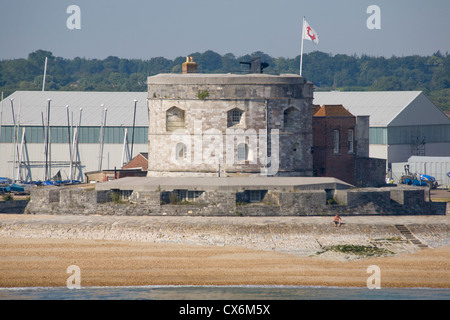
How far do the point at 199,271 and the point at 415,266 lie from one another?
10802 mm

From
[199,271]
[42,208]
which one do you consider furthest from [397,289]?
[42,208]

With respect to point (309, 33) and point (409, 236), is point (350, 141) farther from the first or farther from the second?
point (409, 236)

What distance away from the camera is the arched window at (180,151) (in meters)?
56.2

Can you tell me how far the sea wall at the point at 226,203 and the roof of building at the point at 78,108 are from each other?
127 feet

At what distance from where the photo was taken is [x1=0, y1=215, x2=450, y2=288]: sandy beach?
131 ft

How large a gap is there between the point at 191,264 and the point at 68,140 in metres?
52.8

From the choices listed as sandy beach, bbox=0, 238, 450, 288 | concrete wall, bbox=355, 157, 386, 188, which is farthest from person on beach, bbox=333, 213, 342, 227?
concrete wall, bbox=355, 157, 386, 188

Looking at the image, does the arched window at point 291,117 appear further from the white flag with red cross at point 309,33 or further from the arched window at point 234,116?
the white flag with red cross at point 309,33

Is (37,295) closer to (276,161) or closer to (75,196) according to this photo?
(75,196)

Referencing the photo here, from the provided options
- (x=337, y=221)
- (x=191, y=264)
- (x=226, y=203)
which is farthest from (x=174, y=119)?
(x=191, y=264)

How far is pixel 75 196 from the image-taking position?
5272 cm

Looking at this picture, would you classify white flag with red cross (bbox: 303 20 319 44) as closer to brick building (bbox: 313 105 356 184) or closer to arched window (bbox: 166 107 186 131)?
brick building (bbox: 313 105 356 184)

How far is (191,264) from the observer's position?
4203cm

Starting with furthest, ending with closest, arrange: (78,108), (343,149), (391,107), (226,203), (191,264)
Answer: (78,108), (391,107), (343,149), (226,203), (191,264)
